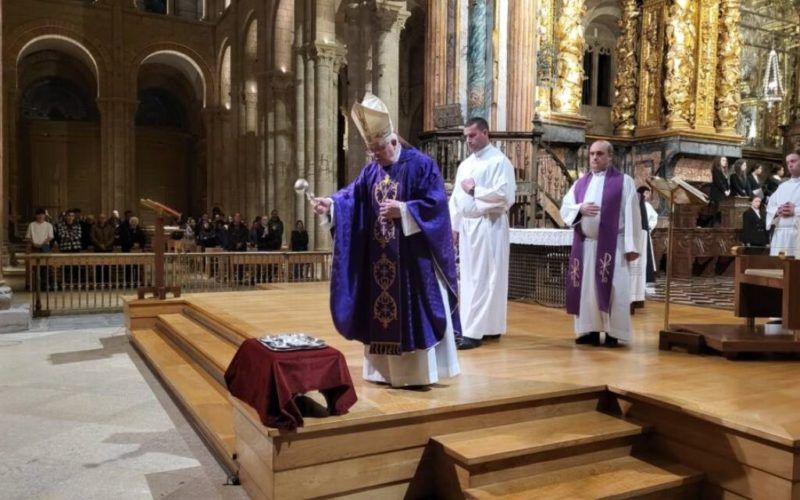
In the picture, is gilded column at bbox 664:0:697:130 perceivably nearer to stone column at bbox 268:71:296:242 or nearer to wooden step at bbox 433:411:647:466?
stone column at bbox 268:71:296:242

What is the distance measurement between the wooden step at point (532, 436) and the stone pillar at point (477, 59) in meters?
8.40

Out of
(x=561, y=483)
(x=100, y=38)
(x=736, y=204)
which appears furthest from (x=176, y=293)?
(x=100, y=38)

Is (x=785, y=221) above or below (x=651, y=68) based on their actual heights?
below

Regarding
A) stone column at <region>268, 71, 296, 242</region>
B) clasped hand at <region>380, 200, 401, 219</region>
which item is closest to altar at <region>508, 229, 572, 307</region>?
clasped hand at <region>380, 200, 401, 219</region>

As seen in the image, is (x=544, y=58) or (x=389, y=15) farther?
(x=389, y=15)

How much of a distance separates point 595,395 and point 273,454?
1978 mm

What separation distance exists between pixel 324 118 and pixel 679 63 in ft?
27.4

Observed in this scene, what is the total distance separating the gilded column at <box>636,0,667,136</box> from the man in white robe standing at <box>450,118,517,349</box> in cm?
1150

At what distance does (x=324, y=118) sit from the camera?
51.7 ft

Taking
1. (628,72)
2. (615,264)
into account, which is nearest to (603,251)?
(615,264)

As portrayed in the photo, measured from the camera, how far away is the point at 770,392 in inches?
150

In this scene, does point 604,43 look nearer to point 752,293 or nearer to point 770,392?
point 752,293

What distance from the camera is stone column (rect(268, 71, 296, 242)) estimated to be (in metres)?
19.0

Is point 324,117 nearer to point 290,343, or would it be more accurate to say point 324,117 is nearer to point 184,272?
point 184,272
